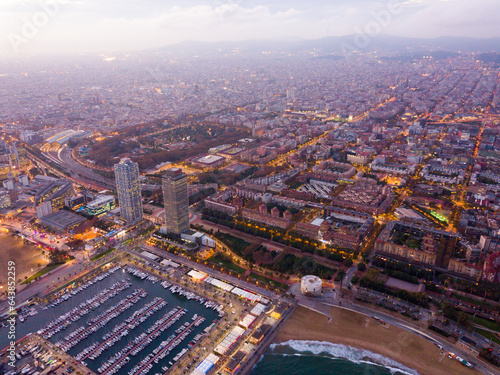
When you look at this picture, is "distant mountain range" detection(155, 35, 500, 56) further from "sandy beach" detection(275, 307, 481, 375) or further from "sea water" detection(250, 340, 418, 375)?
"sea water" detection(250, 340, 418, 375)

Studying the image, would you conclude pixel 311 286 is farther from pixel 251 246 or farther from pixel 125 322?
pixel 125 322

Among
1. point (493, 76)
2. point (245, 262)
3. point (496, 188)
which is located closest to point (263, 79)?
point (493, 76)

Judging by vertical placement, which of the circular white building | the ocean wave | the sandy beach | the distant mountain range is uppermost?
the distant mountain range

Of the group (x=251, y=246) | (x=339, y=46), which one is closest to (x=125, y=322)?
(x=251, y=246)

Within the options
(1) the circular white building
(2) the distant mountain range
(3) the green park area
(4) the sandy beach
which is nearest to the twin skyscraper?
(3) the green park area

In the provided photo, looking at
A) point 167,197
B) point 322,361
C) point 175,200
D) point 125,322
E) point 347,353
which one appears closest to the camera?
point 322,361

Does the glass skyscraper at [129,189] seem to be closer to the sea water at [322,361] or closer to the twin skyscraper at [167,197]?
the twin skyscraper at [167,197]

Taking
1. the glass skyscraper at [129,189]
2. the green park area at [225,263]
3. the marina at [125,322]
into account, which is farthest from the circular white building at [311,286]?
the glass skyscraper at [129,189]
